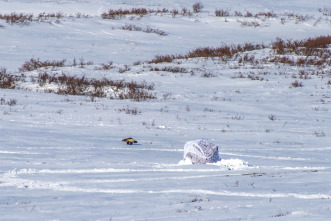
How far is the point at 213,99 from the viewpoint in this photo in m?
14.0

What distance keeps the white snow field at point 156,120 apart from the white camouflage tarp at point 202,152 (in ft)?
0.53

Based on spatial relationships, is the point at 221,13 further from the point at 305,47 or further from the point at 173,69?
the point at 173,69

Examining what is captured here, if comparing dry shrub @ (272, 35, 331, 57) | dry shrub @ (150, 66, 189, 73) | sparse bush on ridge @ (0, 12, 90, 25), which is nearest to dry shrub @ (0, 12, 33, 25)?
sparse bush on ridge @ (0, 12, 90, 25)

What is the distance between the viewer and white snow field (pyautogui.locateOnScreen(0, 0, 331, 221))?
481 centimetres

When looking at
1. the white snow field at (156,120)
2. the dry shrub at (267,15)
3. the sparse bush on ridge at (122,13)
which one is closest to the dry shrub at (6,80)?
the white snow field at (156,120)

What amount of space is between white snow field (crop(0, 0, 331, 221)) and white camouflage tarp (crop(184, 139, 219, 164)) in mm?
162

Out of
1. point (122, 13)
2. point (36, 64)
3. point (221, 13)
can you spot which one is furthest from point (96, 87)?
point (221, 13)

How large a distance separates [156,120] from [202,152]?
3.98m

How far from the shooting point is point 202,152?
706 cm

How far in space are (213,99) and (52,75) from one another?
5460mm

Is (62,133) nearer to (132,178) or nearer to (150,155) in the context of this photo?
(150,155)

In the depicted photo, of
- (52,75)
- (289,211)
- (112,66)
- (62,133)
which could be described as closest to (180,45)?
(112,66)

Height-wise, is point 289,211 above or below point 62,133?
above

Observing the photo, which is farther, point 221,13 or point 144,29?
point 221,13
